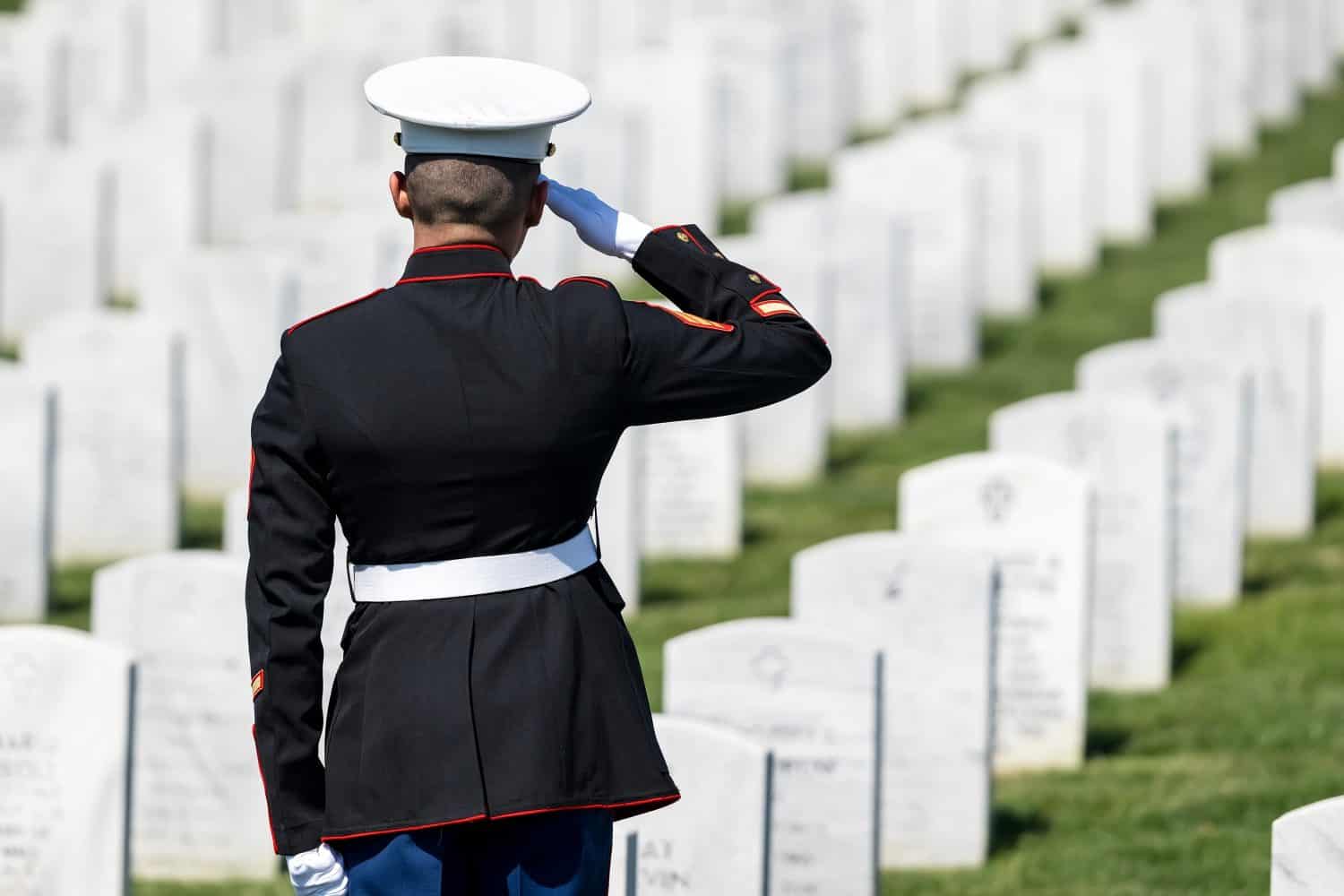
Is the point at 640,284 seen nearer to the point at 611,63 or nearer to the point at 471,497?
the point at 611,63

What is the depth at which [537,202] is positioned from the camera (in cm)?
306

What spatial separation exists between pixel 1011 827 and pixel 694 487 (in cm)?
266

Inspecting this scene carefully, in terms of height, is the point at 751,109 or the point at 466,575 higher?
the point at 466,575

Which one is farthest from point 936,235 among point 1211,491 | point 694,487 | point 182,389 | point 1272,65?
point 1272,65

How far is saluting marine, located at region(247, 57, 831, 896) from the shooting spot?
2.97 meters

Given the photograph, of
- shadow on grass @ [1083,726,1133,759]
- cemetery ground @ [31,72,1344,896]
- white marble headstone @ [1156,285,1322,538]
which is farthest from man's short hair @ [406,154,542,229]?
white marble headstone @ [1156,285,1322,538]

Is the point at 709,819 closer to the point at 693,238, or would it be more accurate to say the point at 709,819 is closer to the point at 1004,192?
the point at 693,238

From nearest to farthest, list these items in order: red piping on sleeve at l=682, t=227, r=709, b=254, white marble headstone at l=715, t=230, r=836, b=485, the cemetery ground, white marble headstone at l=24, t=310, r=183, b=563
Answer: red piping on sleeve at l=682, t=227, r=709, b=254 < the cemetery ground < white marble headstone at l=24, t=310, r=183, b=563 < white marble headstone at l=715, t=230, r=836, b=485

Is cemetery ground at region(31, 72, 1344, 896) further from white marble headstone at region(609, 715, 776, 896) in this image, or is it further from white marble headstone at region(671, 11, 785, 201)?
white marble headstone at region(671, 11, 785, 201)

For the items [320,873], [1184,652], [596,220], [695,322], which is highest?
[596,220]

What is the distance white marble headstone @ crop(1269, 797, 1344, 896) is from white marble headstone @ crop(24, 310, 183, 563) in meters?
5.16

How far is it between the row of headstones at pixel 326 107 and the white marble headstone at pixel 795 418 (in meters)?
1.23

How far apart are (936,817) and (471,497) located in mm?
3311

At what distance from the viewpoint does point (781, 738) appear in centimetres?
545
